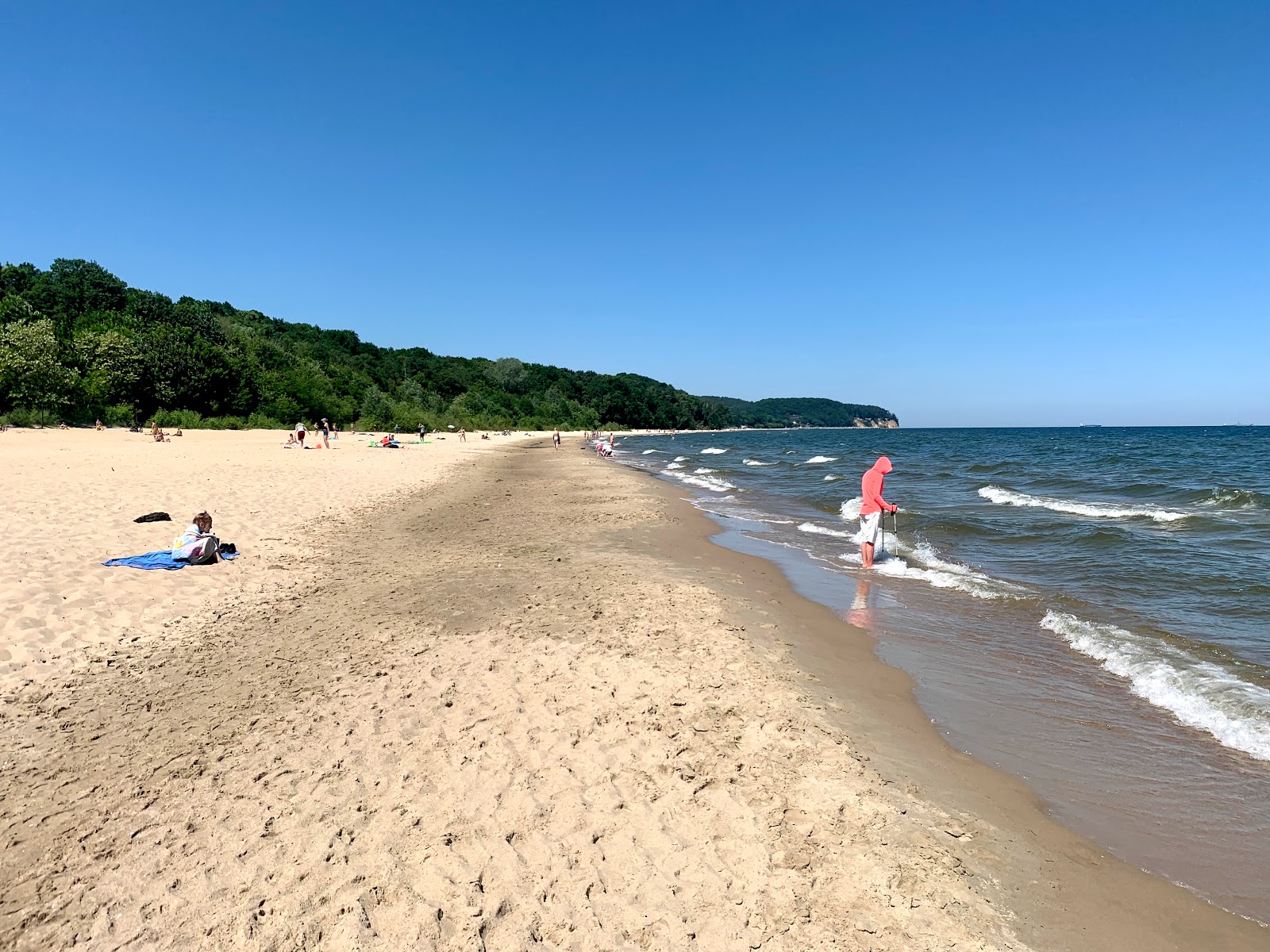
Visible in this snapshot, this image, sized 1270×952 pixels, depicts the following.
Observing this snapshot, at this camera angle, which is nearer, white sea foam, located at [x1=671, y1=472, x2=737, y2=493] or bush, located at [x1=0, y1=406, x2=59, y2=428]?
white sea foam, located at [x1=671, y1=472, x2=737, y2=493]

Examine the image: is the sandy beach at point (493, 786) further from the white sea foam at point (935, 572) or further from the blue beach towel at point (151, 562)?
the white sea foam at point (935, 572)

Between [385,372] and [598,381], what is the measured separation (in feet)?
266

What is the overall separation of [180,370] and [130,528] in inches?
2006

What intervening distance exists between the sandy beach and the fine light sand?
0.07 m

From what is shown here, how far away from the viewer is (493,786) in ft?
13.0

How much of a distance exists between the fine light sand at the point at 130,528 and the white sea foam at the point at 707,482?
36.0ft

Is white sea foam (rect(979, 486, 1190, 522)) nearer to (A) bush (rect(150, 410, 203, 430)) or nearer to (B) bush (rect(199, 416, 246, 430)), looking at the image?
(A) bush (rect(150, 410, 203, 430))

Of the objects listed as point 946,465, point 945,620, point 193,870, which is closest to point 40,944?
point 193,870

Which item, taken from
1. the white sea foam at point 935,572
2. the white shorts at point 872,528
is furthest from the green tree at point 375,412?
the white shorts at point 872,528

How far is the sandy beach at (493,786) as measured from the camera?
9.72 ft

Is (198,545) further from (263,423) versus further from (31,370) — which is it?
(263,423)

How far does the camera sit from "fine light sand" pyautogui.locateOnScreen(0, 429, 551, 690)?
21.0 feet

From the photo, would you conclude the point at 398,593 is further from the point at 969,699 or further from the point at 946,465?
the point at 946,465

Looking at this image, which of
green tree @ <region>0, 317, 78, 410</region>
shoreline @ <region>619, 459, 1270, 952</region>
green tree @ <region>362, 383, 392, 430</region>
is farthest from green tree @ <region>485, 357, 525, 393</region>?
shoreline @ <region>619, 459, 1270, 952</region>
